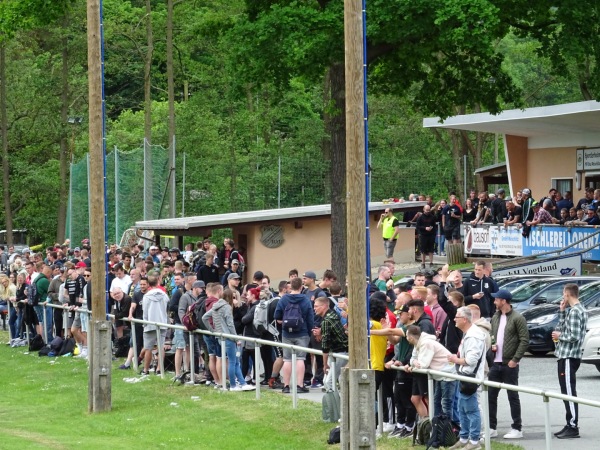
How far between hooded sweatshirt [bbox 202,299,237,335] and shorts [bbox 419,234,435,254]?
674 inches

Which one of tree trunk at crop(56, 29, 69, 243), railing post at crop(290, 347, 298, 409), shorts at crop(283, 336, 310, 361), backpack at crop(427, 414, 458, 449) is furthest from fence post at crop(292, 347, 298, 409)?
tree trunk at crop(56, 29, 69, 243)

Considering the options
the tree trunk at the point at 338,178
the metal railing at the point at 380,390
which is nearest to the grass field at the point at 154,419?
the metal railing at the point at 380,390

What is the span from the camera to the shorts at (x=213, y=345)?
65.6ft

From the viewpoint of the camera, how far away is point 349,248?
1342 cm

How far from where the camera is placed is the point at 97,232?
64.1 feet

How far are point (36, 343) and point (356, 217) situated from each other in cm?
1668

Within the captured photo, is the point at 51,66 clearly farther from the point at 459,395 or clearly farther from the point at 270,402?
the point at 459,395

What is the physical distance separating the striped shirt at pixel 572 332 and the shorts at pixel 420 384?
179 centimetres

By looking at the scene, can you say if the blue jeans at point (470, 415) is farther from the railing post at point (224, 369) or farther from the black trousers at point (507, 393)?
the railing post at point (224, 369)

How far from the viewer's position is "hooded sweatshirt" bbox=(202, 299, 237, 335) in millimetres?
19672

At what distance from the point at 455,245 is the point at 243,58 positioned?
453 inches

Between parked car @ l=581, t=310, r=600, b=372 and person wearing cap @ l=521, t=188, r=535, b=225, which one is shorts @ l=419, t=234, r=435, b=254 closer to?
person wearing cap @ l=521, t=188, r=535, b=225

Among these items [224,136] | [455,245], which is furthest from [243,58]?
[224,136]

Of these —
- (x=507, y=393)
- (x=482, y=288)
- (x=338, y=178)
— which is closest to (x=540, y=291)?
(x=482, y=288)
